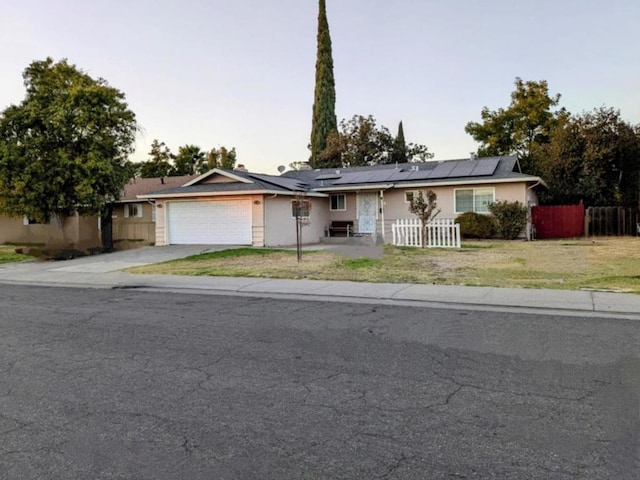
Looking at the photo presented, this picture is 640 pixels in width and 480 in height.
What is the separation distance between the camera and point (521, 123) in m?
39.1

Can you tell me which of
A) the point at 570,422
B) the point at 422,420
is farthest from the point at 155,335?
the point at 570,422

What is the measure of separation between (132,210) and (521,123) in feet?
99.1

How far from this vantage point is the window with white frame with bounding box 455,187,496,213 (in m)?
24.1

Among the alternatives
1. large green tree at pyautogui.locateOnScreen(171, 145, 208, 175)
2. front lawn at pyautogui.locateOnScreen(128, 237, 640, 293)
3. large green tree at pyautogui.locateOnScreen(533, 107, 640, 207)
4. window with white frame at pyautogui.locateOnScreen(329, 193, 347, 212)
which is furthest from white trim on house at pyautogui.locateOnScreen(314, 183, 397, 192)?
large green tree at pyautogui.locateOnScreen(171, 145, 208, 175)

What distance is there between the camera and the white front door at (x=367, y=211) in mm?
26359

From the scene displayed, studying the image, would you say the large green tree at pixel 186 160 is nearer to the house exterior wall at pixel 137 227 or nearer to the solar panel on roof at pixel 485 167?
the house exterior wall at pixel 137 227

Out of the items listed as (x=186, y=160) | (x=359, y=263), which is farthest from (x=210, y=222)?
(x=186, y=160)

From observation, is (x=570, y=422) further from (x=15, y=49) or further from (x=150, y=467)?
(x=15, y=49)

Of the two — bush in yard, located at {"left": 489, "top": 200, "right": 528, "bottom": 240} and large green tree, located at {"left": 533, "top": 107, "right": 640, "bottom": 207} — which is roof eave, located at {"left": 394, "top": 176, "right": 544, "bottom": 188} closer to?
bush in yard, located at {"left": 489, "top": 200, "right": 528, "bottom": 240}

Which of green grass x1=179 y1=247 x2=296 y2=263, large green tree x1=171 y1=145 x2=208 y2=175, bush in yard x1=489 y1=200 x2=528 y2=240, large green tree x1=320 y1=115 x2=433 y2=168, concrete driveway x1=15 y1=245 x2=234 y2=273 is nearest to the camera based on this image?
concrete driveway x1=15 y1=245 x2=234 y2=273

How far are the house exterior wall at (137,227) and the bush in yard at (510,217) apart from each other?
18412 mm

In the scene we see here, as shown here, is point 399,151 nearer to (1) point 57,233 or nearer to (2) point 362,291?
(1) point 57,233

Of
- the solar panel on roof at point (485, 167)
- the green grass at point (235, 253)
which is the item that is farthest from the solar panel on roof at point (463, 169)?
the green grass at point (235, 253)

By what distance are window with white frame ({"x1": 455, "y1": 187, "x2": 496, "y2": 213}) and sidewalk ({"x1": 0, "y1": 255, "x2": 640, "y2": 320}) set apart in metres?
15.1
